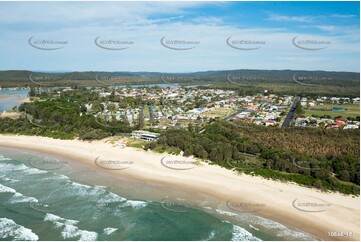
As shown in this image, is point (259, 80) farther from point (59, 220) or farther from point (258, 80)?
point (59, 220)

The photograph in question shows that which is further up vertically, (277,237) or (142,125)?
(142,125)

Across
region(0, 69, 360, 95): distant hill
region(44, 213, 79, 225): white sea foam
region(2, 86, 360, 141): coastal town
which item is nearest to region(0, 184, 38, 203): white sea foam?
region(44, 213, 79, 225): white sea foam

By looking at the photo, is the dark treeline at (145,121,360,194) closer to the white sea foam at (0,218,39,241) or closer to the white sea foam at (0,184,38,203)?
the white sea foam at (0,184,38,203)

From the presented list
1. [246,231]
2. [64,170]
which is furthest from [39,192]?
[246,231]

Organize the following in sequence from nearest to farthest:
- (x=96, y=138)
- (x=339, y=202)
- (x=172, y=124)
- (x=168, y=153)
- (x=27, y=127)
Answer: (x=339, y=202) < (x=168, y=153) < (x=96, y=138) < (x=27, y=127) < (x=172, y=124)

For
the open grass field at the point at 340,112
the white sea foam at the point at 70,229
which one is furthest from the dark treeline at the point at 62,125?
the open grass field at the point at 340,112

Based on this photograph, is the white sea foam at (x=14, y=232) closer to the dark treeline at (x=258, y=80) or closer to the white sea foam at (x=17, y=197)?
the white sea foam at (x=17, y=197)

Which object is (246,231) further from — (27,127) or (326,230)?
(27,127)
